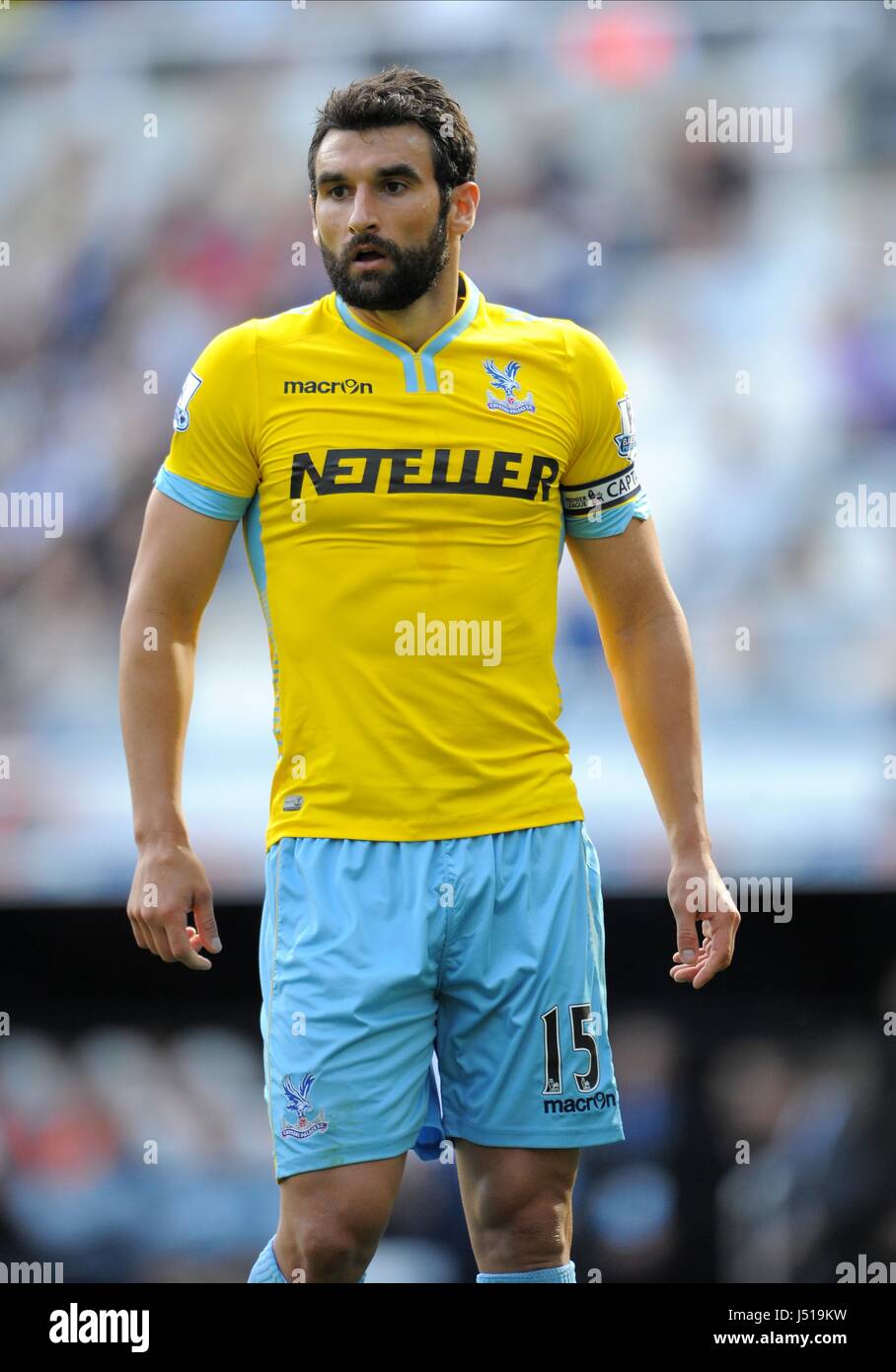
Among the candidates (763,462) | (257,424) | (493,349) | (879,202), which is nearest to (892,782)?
(763,462)

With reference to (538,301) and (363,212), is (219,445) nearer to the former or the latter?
(363,212)

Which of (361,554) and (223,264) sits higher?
(223,264)

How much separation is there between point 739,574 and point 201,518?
1537 millimetres

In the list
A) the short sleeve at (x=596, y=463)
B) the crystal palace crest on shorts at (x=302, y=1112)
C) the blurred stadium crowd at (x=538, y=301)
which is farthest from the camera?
the blurred stadium crowd at (x=538, y=301)

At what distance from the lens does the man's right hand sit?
214 cm

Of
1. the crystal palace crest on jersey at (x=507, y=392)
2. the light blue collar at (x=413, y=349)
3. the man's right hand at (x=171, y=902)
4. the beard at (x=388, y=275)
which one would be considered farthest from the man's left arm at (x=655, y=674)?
the man's right hand at (x=171, y=902)

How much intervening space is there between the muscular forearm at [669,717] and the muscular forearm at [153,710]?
66 centimetres

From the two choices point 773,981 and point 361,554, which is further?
Answer: point 773,981

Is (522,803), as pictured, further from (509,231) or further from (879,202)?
(879,202)

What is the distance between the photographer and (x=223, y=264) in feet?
11.4

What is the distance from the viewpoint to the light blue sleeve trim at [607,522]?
93.8 inches

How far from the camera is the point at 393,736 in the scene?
219 centimetres

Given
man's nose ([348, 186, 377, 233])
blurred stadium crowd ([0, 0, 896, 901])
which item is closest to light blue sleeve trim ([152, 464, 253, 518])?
man's nose ([348, 186, 377, 233])

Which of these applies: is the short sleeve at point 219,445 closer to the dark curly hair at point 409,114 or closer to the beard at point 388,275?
the beard at point 388,275
